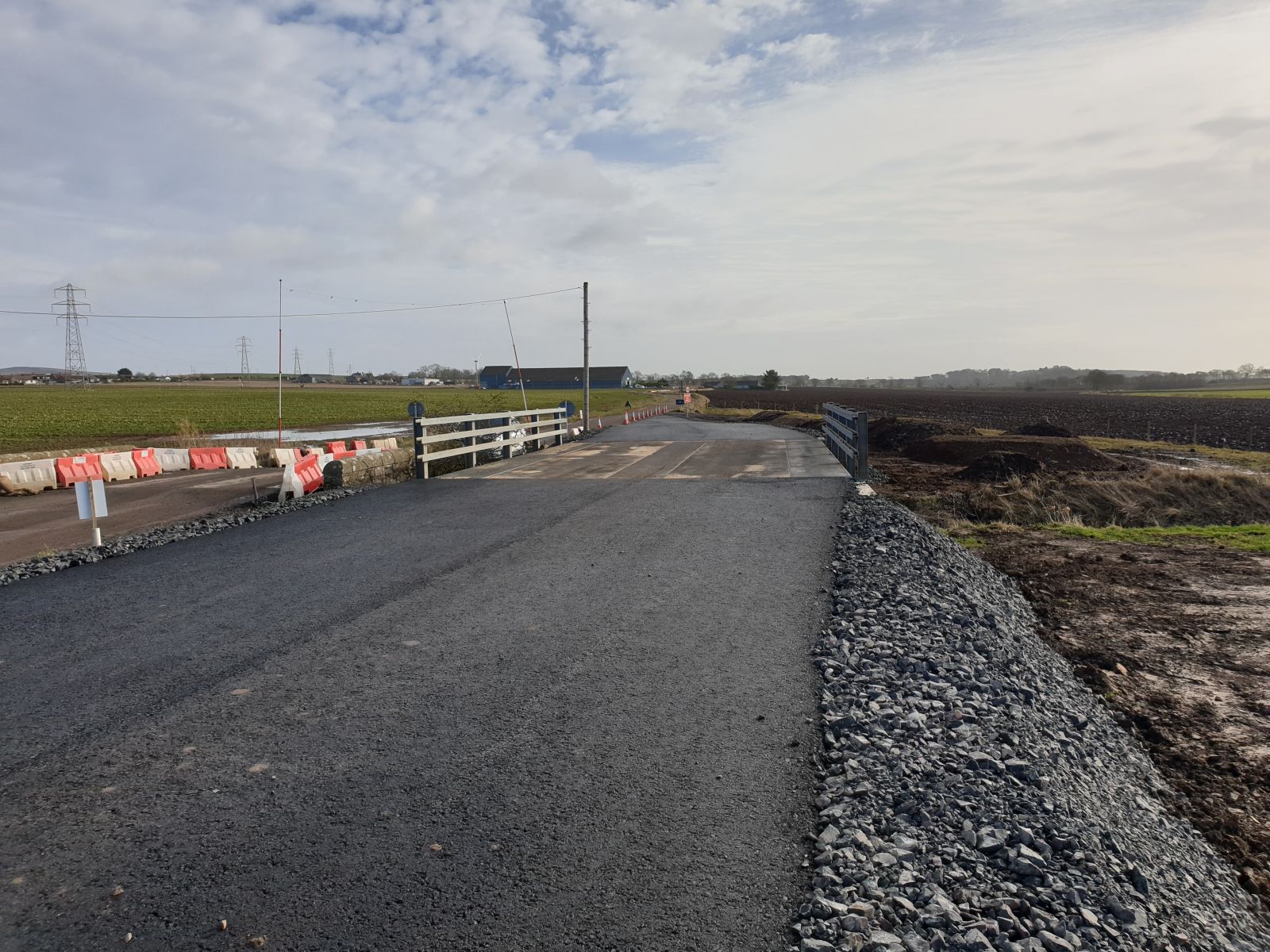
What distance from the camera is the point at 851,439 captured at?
16.6 meters

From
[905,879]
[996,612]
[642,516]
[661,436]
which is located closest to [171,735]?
[905,879]

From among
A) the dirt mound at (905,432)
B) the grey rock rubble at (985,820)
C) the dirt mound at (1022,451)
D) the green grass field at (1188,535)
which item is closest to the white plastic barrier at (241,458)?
the dirt mound at (1022,451)

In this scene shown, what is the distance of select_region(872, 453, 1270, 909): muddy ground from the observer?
4.88m

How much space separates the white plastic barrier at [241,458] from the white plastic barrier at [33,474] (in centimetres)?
440

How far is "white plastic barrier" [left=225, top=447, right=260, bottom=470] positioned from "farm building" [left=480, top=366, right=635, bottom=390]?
121277 millimetres

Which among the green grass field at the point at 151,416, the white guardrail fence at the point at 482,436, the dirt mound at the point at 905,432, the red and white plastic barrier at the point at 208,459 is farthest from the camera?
the green grass field at the point at 151,416

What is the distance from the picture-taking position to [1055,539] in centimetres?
1195

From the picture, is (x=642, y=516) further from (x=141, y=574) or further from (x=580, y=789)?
(x=580, y=789)

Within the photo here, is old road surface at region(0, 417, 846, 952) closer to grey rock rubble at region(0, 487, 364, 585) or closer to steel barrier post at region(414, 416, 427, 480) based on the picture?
grey rock rubble at region(0, 487, 364, 585)

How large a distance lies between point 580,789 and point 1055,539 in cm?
1019

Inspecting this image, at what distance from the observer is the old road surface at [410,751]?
123 inches

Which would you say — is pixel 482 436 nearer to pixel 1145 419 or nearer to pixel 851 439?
pixel 851 439

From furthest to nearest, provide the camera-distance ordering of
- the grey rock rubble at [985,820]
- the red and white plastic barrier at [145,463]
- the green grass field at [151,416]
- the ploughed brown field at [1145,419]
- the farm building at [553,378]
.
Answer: the farm building at [553,378], the ploughed brown field at [1145,419], the green grass field at [151,416], the red and white plastic barrier at [145,463], the grey rock rubble at [985,820]

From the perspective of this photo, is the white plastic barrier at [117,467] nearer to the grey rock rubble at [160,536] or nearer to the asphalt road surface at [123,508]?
the asphalt road surface at [123,508]
